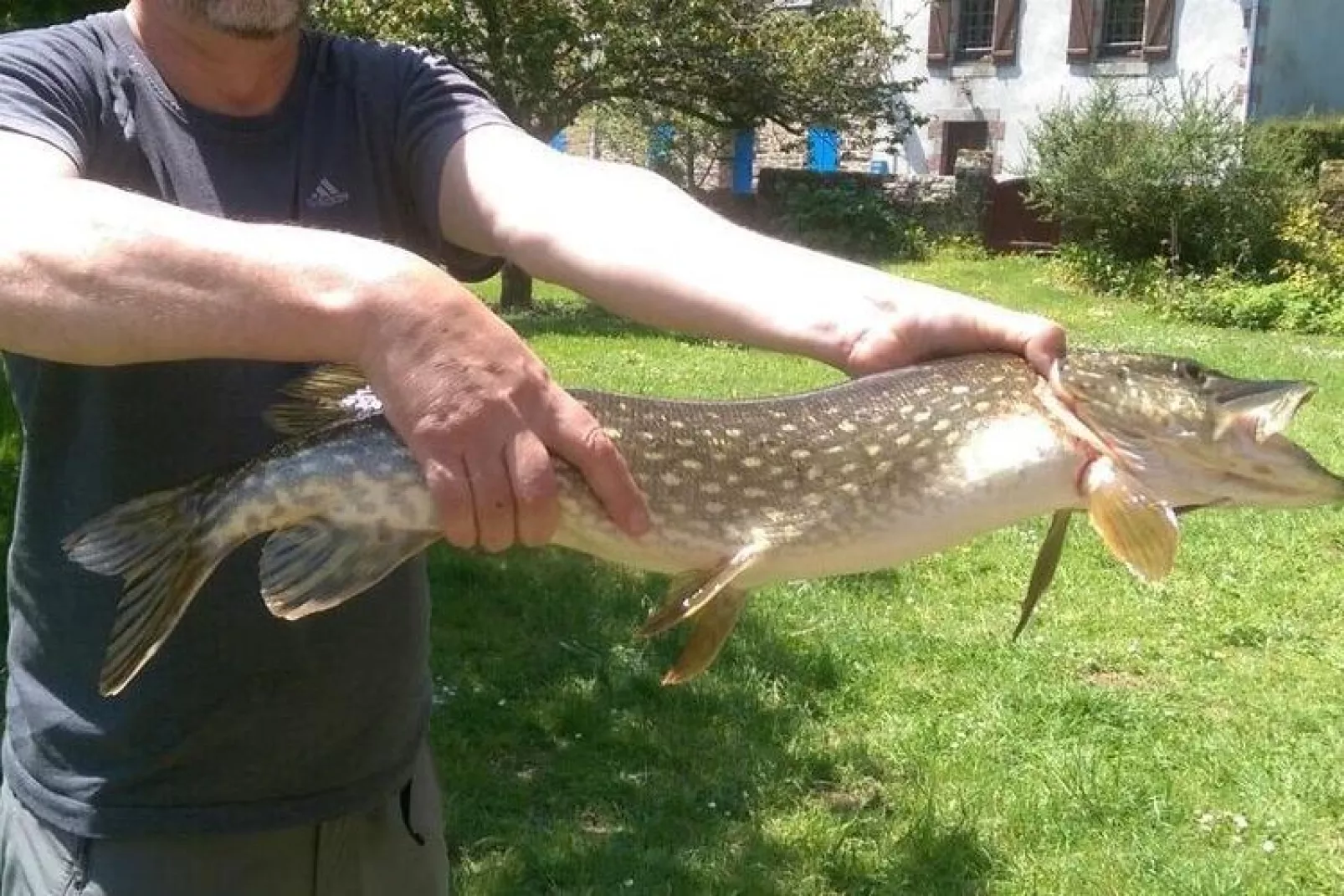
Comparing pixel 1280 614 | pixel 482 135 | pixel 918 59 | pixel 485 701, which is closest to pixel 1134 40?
pixel 918 59

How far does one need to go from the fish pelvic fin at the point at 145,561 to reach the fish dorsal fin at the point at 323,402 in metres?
0.16

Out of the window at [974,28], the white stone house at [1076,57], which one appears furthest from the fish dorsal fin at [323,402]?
the window at [974,28]

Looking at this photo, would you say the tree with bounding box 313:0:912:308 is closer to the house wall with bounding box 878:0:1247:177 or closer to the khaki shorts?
the house wall with bounding box 878:0:1247:177

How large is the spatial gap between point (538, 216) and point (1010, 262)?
21.7 meters

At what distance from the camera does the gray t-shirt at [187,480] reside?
83.7 inches

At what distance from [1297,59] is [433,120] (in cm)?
2783

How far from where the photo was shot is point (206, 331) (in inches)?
65.2

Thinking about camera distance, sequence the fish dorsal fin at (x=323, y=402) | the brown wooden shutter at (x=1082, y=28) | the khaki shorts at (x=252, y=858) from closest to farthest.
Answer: the fish dorsal fin at (x=323, y=402)
the khaki shorts at (x=252, y=858)
the brown wooden shutter at (x=1082, y=28)

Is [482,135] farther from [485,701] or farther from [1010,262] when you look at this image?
[1010,262]

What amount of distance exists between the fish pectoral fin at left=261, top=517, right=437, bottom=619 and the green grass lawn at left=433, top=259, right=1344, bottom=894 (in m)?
2.48

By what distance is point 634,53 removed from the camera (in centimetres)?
1859

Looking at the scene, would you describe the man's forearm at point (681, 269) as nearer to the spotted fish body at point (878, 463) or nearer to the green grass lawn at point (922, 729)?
the spotted fish body at point (878, 463)

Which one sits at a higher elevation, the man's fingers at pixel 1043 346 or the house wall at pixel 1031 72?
the house wall at pixel 1031 72

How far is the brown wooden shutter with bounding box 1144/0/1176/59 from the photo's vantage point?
27.1 m
